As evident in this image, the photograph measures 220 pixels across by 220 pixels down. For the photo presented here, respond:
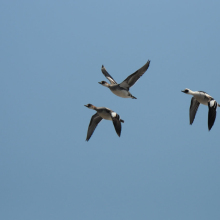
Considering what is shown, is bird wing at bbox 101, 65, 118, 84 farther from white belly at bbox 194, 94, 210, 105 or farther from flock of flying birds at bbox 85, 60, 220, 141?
white belly at bbox 194, 94, 210, 105

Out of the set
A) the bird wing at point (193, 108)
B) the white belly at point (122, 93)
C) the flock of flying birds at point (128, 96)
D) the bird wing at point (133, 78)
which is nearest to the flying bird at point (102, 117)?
the flock of flying birds at point (128, 96)

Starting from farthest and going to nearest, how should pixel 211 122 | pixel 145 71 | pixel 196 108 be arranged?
1. pixel 196 108
2. pixel 145 71
3. pixel 211 122

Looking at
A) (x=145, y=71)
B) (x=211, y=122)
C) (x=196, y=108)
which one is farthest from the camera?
(x=196, y=108)

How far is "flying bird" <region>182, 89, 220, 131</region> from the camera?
20.4 m

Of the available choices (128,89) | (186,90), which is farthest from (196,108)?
(128,89)

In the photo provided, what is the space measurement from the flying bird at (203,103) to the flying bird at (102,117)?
3.47 metres

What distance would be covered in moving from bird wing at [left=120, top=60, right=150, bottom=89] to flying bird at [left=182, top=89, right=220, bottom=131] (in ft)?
7.41

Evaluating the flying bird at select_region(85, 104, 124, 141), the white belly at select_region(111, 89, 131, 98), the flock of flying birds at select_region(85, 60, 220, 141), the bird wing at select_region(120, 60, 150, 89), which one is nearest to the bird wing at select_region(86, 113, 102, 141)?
the flying bird at select_region(85, 104, 124, 141)

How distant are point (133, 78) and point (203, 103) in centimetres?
327

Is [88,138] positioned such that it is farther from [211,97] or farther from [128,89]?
[211,97]

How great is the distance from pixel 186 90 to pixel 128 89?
2.58 meters

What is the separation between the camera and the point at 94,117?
80.7 feet

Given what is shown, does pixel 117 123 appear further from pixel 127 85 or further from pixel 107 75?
pixel 107 75

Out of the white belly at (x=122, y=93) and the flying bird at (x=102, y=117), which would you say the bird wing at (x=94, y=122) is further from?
the white belly at (x=122, y=93)
